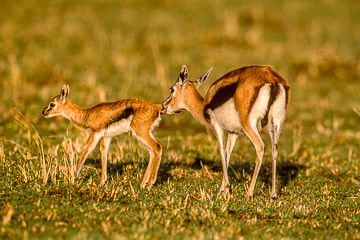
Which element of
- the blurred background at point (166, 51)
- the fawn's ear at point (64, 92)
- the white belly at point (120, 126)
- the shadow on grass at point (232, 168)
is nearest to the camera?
the white belly at point (120, 126)

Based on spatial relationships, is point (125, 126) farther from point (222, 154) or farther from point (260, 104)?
point (260, 104)

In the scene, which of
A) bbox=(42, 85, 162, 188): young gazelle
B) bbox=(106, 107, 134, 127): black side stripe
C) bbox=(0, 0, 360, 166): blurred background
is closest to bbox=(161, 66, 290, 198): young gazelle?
bbox=(42, 85, 162, 188): young gazelle

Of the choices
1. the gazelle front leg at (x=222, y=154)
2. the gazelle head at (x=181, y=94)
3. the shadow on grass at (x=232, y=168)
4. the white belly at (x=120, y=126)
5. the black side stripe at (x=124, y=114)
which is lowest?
the shadow on grass at (x=232, y=168)

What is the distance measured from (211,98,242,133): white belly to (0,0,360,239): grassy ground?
95 cm

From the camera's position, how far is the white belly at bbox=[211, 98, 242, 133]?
684 cm

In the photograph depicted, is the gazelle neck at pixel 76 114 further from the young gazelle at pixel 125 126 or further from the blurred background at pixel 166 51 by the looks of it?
the blurred background at pixel 166 51

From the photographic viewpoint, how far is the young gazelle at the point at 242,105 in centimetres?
648

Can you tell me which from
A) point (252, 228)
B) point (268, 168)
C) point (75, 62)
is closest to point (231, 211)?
point (252, 228)

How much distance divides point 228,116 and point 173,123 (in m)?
6.10

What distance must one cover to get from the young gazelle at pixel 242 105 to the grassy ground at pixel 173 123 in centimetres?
74

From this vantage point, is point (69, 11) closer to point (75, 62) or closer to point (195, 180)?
point (75, 62)

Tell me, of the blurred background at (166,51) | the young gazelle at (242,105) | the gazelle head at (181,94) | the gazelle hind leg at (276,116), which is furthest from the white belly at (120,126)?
the blurred background at (166,51)

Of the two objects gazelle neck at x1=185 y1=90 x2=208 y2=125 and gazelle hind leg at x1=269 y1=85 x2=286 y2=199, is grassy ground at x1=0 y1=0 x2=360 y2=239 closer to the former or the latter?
gazelle hind leg at x1=269 y1=85 x2=286 y2=199

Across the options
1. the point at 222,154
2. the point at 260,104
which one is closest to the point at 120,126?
the point at 222,154
